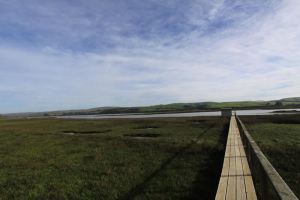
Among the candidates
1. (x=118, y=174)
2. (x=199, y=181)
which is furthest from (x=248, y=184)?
(x=118, y=174)

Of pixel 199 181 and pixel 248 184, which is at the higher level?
pixel 248 184

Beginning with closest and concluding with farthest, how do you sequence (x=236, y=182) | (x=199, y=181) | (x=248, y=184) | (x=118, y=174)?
(x=248, y=184), (x=236, y=182), (x=199, y=181), (x=118, y=174)

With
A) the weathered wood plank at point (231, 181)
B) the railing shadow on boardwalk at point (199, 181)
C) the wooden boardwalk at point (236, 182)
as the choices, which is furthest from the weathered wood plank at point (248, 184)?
the railing shadow on boardwalk at point (199, 181)

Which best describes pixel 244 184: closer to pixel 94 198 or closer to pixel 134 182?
pixel 134 182

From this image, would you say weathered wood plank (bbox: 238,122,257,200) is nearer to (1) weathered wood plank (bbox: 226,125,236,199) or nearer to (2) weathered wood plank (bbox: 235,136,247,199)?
(2) weathered wood plank (bbox: 235,136,247,199)

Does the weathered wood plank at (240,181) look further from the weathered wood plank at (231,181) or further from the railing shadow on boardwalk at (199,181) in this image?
the railing shadow on boardwalk at (199,181)

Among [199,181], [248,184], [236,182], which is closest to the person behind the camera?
[248,184]

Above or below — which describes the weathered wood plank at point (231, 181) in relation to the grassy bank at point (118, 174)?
above

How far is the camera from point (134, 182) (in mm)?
7359

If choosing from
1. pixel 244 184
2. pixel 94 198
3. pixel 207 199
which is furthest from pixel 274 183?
pixel 94 198

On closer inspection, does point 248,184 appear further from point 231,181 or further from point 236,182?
Result: point 231,181

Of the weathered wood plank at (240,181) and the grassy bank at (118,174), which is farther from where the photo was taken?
the grassy bank at (118,174)

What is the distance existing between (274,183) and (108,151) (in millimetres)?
12027

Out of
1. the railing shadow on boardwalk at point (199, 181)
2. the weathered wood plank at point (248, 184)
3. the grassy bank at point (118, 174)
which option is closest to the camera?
the weathered wood plank at point (248, 184)
